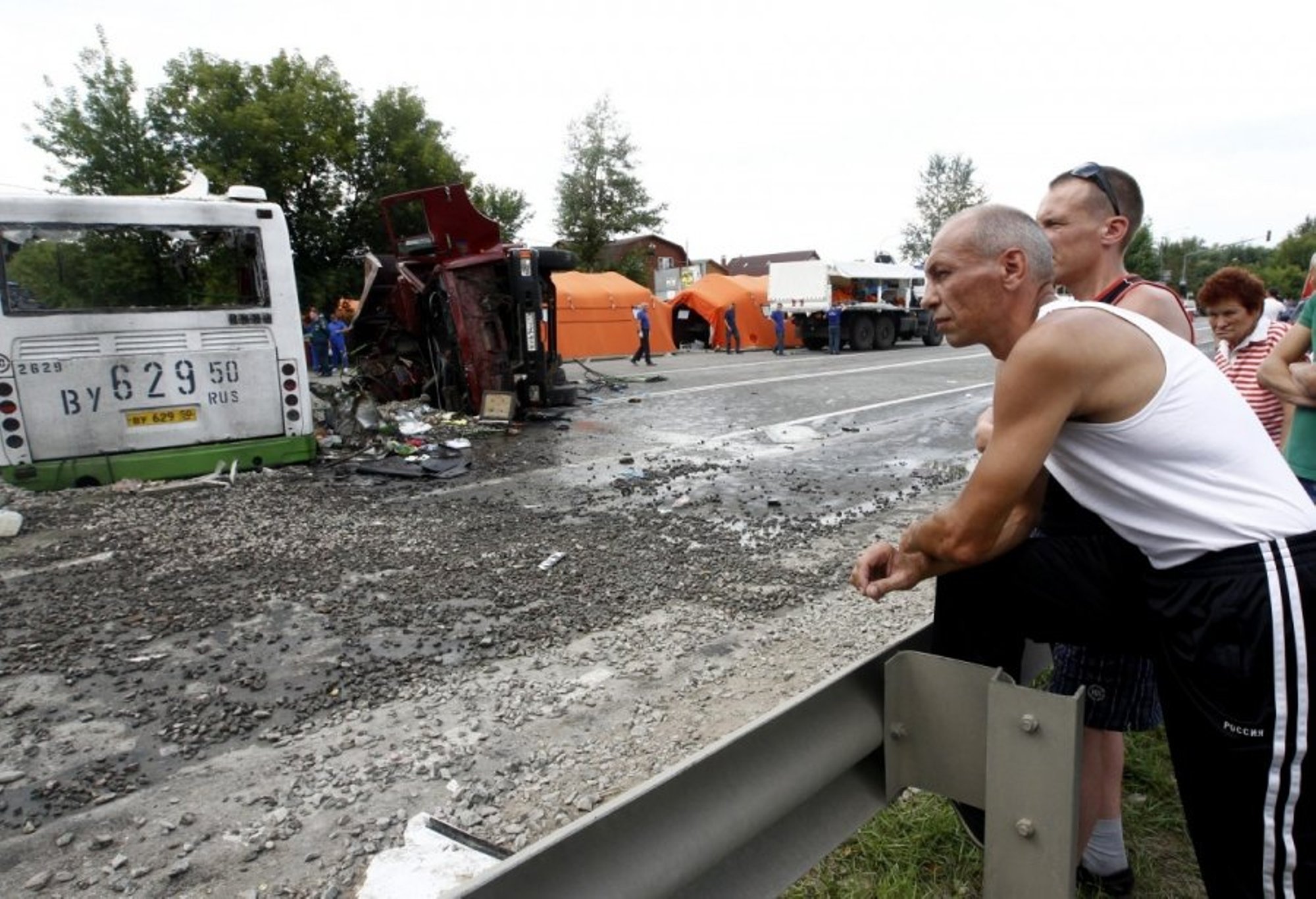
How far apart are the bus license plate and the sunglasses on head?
7.75m

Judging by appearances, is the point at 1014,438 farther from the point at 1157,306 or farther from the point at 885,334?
the point at 885,334

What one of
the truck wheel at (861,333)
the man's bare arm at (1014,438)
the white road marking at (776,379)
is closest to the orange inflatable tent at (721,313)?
the truck wheel at (861,333)

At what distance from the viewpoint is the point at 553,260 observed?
1197cm

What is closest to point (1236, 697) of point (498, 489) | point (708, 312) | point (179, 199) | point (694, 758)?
point (694, 758)

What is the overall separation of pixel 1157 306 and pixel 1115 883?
183 cm

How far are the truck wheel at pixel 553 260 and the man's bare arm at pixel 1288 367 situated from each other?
9626 millimetres

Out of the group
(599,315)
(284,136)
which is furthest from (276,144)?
(599,315)

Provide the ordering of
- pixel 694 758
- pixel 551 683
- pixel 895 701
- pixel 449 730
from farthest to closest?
pixel 551 683 → pixel 449 730 → pixel 895 701 → pixel 694 758

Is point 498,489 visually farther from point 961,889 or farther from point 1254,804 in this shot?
point 1254,804

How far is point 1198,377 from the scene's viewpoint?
1656mm

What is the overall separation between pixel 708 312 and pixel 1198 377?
29393mm

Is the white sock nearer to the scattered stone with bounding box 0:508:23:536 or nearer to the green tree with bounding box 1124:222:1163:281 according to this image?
the scattered stone with bounding box 0:508:23:536

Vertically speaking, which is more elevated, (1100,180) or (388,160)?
(388,160)

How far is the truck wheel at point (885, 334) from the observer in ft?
92.3
